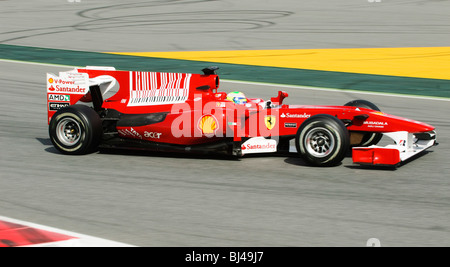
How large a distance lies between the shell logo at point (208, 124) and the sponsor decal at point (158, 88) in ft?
1.55

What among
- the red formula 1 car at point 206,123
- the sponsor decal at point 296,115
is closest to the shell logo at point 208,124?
the red formula 1 car at point 206,123

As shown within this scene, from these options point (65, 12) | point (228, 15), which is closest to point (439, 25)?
point (228, 15)

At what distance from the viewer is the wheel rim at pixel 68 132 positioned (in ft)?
30.7

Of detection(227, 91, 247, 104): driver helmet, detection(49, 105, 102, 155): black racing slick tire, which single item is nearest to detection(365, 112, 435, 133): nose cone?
detection(227, 91, 247, 104): driver helmet

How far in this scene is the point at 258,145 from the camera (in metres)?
9.16

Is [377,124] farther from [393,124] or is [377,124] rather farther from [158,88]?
[158,88]

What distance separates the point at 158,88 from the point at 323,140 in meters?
2.34

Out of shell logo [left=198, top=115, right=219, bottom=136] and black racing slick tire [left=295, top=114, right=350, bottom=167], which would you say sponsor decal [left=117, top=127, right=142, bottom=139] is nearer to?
shell logo [left=198, top=115, right=219, bottom=136]

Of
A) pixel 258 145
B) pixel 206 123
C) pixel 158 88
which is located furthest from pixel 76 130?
pixel 258 145

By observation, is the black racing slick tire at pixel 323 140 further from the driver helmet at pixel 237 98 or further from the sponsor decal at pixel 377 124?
the driver helmet at pixel 237 98

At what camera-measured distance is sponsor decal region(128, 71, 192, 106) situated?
950 cm
